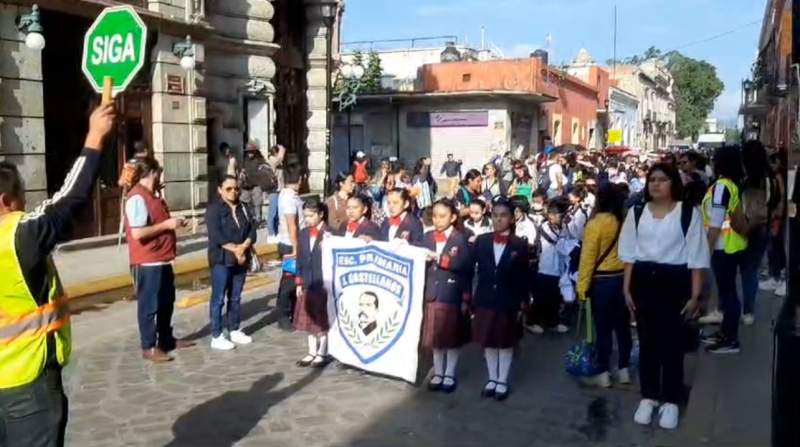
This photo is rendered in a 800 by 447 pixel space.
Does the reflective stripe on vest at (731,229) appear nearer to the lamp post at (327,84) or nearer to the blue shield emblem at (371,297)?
the blue shield emblem at (371,297)

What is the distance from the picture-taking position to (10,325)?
12.0 ft

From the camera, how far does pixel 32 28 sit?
42.1 ft

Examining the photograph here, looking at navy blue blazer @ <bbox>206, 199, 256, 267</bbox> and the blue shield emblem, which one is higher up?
navy blue blazer @ <bbox>206, 199, 256, 267</bbox>

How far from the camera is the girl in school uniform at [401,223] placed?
7.41 m

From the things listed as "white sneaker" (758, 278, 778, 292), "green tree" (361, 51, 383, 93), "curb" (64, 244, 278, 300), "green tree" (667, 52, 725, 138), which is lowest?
"curb" (64, 244, 278, 300)

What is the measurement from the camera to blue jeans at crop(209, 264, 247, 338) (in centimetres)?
818

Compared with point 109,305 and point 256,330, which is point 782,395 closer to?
point 256,330

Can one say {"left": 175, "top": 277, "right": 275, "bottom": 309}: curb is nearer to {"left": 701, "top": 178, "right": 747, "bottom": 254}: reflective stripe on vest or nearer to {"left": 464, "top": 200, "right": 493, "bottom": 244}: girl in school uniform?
{"left": 464, "top": 200, "right": 493, "bottom": 244}: girl in school uniform

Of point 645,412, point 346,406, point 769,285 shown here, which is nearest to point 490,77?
point 769,285

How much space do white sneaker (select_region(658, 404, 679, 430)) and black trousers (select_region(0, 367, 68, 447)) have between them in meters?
4.00

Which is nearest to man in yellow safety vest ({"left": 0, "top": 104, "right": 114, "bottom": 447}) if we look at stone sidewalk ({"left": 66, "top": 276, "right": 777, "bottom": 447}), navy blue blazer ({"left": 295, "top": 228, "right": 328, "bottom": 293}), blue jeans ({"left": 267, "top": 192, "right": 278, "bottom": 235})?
stone sidewalk ({"left": 66, "top": 276, "right": 777, "bottom": 447})

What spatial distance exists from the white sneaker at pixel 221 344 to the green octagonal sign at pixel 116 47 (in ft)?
9.05

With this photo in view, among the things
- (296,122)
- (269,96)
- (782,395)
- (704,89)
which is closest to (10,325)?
(782,395)

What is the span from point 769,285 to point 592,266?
5.47m
